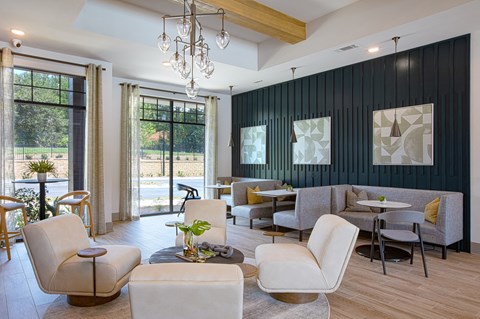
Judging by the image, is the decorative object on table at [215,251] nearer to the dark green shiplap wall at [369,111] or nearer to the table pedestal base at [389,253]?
the table pedestal base at [389,253]

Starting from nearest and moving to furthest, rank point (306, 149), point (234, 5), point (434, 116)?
point (234, 5)
point (434, 116)
point (306, 149)

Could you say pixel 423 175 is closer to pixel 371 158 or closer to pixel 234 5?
pixel 371 158

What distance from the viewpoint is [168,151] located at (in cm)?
822

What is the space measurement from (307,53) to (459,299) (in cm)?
439

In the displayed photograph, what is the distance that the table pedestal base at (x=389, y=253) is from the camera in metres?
4.38

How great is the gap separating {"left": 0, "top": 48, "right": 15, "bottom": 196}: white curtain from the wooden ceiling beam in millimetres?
3374

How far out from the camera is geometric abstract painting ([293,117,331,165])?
271 inches

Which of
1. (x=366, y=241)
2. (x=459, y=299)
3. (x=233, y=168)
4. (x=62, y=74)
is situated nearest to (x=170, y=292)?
(x=459, y=299)

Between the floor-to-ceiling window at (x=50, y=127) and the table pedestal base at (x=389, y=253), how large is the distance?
17.3ft

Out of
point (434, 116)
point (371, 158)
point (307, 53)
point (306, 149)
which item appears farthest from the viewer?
point (306, 149)

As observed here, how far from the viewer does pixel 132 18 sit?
5.06 meters

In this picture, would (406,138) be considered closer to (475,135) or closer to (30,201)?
(475,135)

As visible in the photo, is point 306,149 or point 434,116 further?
point 306,149

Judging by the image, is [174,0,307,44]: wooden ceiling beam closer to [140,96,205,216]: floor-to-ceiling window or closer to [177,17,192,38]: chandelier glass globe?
[177,17,192,38]: chandelier glass globe
